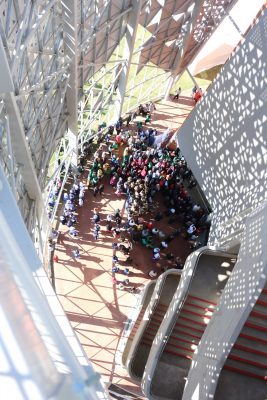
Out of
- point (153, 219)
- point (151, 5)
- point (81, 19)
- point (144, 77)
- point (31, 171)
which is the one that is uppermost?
point (151, 5)

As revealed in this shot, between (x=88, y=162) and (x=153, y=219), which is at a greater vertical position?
(x=88, y=162)

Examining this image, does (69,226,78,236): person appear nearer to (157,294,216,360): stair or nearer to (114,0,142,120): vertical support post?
(157,294,216,360): stair

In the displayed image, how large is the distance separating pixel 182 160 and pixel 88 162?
4.62 m

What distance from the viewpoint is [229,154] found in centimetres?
1399

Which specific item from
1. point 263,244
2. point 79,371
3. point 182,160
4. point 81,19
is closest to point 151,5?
point 81,19

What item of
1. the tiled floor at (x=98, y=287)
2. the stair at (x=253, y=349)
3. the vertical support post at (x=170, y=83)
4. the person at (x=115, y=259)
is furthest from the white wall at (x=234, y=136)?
the vertical support post at (x=170, y=83)

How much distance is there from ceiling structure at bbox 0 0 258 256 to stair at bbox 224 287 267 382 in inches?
283

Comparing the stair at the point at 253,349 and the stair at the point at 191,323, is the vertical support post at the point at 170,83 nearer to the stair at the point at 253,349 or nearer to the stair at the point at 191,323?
the stair at the point at 191,323

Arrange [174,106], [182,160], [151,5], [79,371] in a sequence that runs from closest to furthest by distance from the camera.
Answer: [79,371], [151,5], [182,160], [174,106]

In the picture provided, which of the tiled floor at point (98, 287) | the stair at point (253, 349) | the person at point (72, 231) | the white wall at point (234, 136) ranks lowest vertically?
the tiled floor at point (98, 287)

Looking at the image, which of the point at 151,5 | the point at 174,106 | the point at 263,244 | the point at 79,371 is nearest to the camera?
the point at 79,371

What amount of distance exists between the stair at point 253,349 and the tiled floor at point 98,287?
543 centimetres

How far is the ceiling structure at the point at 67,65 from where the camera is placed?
10.4 m

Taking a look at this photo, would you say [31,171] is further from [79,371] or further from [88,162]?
[79,371]
